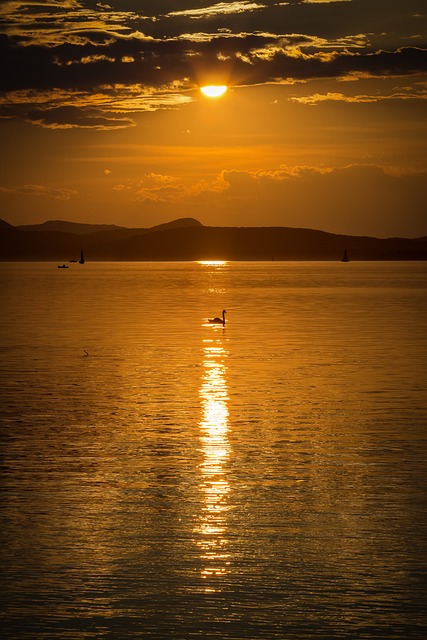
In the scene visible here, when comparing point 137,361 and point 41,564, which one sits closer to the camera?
point 41,564

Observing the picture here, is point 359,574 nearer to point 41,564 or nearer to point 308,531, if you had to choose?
point 308,531

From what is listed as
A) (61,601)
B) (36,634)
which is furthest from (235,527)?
(36,634)

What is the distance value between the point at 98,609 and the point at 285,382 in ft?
72.3

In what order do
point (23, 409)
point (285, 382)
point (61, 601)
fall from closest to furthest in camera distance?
point (61, 601)
point (23, 409)
point (285, 382)

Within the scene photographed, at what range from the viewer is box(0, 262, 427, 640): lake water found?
13.6 meters

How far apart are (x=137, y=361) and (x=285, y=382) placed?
28.7ft

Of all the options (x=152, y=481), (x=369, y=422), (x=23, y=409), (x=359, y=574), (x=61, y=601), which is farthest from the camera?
(x=23, y=409)

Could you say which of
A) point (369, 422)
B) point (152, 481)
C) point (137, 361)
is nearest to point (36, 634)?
point (152, 481)

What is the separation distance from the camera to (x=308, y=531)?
1706cm

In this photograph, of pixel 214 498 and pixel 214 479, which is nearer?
pixel 214 498

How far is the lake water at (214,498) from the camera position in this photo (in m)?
13.6

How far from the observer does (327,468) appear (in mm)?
21750

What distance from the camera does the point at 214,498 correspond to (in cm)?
1903

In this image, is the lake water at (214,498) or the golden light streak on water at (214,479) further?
the golden light streak on water at (214,479)
